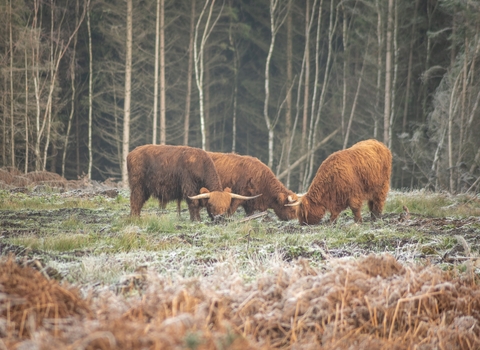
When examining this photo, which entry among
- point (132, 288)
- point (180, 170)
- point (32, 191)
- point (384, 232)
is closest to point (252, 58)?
point (32, 191)

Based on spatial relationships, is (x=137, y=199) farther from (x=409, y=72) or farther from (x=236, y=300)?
(x=409, y=72)

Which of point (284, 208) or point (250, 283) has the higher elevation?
point (250, 283)

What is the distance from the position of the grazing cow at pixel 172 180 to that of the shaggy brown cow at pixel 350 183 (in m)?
1.85

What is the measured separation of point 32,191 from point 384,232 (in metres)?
11.6

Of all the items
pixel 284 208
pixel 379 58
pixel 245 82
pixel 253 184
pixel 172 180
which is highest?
pixel 379 58

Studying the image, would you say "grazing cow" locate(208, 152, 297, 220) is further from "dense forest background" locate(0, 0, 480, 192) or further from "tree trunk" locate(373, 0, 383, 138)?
"tree trunk" locate(373, 0, 383, 138)

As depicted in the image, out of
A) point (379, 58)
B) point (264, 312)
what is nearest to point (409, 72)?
point (379, 58)

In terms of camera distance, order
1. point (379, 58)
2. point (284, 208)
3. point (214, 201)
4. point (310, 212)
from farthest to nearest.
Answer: point (379, 58) → point (284, 208) → point (214, 201) → point (310, 212)

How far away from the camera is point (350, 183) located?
32.8 ft

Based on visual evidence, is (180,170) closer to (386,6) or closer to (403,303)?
(403,303)

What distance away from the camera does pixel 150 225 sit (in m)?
9.10

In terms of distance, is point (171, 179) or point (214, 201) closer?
point (214, 201)

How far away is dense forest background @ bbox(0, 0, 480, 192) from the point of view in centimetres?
2142

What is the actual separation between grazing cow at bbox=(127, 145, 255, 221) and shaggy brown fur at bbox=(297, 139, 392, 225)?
185cm
